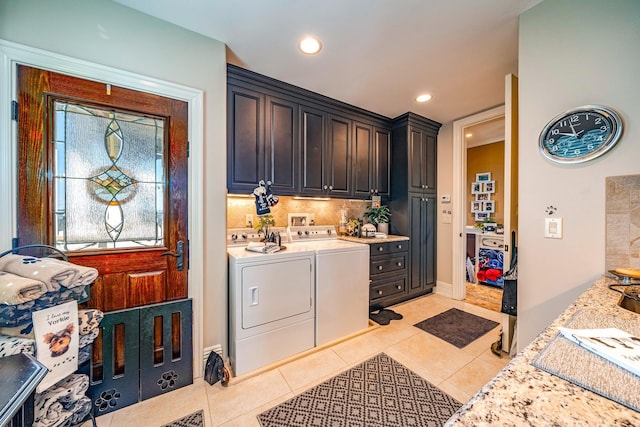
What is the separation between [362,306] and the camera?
8.09 feet

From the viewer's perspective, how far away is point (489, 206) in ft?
15.4

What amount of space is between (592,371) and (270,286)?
176 cm

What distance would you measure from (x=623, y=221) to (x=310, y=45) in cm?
231

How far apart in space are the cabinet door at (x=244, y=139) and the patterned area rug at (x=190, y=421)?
1.65 m

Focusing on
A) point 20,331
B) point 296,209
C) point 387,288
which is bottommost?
point 387,288

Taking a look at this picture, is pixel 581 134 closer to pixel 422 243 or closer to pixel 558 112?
pixel 558 112

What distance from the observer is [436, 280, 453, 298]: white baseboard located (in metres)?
3.41

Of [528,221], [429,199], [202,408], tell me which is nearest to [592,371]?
[528,221]

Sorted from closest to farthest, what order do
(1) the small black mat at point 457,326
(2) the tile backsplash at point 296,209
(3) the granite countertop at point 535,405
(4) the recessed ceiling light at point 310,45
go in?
(3) the granite countertop at point 535,405
(4) the recessed ceiling light at point 310,45
(1) the small black mat at point 457,326
(2) the tile backsplash at point 296,209

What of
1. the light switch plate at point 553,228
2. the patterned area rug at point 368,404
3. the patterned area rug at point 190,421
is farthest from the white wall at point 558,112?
the patterned area rug at point 190,421

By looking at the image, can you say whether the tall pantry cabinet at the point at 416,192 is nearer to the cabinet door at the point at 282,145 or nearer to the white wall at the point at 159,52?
the cabinet door at the point at 282,145

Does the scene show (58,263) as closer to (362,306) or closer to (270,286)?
(270,286)

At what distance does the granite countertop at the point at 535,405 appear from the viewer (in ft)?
1.38

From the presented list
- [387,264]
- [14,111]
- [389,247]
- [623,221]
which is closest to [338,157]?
[389,247]
